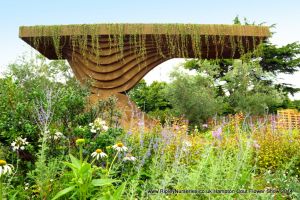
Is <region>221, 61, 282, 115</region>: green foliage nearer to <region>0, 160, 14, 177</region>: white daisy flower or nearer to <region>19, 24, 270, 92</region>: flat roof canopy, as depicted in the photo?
<region>19, 24, 270, 92</region>: flat roof canopy

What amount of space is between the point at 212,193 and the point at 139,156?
141cm

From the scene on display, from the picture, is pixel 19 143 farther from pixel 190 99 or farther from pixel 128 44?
pixel 190 99

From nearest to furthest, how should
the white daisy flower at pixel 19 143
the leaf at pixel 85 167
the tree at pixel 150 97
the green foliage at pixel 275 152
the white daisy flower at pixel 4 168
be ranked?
1. the white daisy flower at pixel 4 168
2. the leaf at pixel 85 167
3. the white daisy flower at pixel 19 143
4. the green foliage at pixel 275 152
5. the tree at pixel 150 97

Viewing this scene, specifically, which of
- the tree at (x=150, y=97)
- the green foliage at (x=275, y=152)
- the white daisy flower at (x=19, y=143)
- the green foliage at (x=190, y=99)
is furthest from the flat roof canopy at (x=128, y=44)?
the tree at (x=150, y=97)

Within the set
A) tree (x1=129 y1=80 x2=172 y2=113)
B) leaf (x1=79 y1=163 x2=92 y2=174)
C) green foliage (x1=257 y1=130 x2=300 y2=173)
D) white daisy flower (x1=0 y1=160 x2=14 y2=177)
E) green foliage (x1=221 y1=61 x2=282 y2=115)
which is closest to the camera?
white daisy flower (x1=0 y1=160 x2=14 y2=177)

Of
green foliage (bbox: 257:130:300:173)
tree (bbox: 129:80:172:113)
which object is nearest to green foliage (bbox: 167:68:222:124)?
tree (bbox: 129:80:172:113)

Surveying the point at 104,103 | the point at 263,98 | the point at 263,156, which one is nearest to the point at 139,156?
the point at 104,103

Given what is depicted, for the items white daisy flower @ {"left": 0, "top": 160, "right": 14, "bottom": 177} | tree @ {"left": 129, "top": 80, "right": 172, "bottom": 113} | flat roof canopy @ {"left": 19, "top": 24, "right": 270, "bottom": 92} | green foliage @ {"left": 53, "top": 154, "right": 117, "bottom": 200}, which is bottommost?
tree @ {"left": 129, "top": 80, "right": 172, "bottom": 113}

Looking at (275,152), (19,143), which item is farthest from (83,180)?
(275,152)

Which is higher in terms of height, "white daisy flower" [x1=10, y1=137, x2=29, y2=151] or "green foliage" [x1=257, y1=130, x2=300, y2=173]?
"white daisy flower" [x1=10, y1=137, x2=29, y2=151]

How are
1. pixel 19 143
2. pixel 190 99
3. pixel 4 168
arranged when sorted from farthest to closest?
pixel 190 99 < pixel 19 143 < pixel 4 168

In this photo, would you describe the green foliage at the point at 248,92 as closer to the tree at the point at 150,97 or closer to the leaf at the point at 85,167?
the tree at the point at 150,97

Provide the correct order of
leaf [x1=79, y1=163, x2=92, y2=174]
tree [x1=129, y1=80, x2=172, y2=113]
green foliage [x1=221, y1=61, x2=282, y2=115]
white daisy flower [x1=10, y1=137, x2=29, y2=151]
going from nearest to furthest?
leaf [x1=79, y1=163, x2=92, y2=174]
white daisy flower [x1=10, y1=137, x2=29, y2=151]
green foliage [x1=221, y1=61, x2=282, y2=115]
tree [x1=129, y1=80, x2=172, y2=113]

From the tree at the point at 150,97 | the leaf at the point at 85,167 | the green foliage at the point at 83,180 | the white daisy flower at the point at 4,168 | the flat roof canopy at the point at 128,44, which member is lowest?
the tree at the point at 150,97
